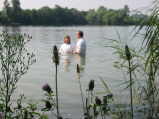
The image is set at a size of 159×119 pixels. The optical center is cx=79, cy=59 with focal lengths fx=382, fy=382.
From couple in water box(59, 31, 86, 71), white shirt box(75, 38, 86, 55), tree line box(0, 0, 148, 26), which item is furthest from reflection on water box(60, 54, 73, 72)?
tree line box(0, 0, 148, 26)

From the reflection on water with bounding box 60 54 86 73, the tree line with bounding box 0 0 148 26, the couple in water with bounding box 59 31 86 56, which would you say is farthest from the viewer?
the tree line with bounding box 0 0 148 26

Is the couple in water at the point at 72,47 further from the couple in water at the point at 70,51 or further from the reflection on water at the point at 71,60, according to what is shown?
the reflection on water at the point at 71,60

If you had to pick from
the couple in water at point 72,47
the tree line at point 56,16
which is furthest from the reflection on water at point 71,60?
the tree line at point 56,16

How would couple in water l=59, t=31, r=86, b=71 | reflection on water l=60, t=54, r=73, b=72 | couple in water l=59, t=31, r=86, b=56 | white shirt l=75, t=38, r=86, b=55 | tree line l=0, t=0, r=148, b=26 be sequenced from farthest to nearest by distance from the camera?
tree line l=0, t=0, r=148, b=26
white shirt l=75, t=38, r=86, b=55
couple in water l=59, t=31, r=86, b=56
couple in water l=59, t=31, r=86, b=71
reflection on water l=60, t=54, r=73, b=72

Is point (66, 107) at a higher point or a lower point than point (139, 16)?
lower

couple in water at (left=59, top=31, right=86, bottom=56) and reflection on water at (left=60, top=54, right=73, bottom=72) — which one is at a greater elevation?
couple in water at (left=59, top=31, right=86, bottom=56)

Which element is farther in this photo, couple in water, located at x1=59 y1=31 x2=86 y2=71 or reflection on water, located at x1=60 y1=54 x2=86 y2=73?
couple in water, located at x1=59 y1=31 x2=86 y2=71

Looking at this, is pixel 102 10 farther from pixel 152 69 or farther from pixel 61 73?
pixel 152 69

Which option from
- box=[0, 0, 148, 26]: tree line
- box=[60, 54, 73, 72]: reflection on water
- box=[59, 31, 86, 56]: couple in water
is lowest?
box=[60, 54, 73, 72]: reflection on water

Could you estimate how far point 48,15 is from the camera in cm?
16562

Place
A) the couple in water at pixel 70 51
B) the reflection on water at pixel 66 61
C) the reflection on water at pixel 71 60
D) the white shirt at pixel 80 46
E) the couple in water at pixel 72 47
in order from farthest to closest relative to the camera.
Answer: the white shirt at pixel 80 46, the couple in water at pixel 72 47, the couple in water at pixel 70 51, the reflection on water at pixel 71 60, the reflection on water at pixel 66 61

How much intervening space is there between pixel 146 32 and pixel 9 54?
147cm

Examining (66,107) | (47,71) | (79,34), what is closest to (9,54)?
(66,107)

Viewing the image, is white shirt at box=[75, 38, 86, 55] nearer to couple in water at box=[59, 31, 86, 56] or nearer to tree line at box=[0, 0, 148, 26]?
couple in water at box=[59, 31, 86, 56]
